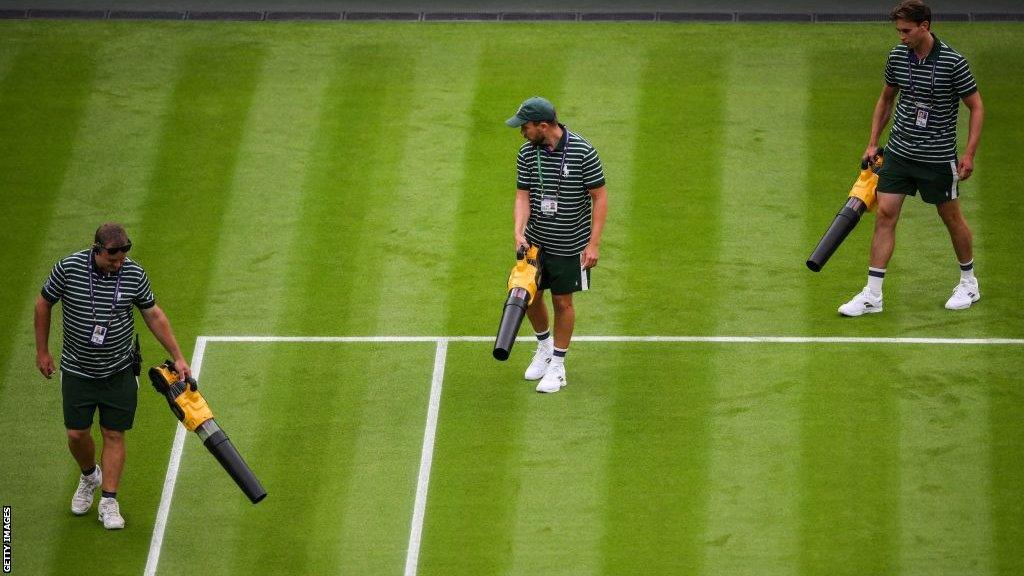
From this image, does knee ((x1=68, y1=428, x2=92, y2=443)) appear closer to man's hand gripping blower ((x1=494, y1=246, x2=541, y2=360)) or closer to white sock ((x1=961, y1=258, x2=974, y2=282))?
man's hand gripping blower ((x1=494, y1=246, x2=541, y2=360))

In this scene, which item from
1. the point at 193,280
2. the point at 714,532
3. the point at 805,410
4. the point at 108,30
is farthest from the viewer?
the point at 108,30

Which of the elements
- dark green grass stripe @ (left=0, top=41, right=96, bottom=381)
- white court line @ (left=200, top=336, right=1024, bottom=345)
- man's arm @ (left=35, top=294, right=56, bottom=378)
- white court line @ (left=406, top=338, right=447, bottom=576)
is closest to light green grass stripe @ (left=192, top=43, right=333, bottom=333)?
white court line @ (left=200, top=336, right=1024, bottom=345)

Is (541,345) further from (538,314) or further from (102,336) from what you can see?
(102,336)

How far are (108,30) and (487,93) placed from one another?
13.6ft

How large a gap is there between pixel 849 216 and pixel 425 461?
137 inches

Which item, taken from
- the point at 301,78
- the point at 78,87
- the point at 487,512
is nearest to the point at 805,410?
the point at 487,512

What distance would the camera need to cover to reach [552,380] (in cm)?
1111

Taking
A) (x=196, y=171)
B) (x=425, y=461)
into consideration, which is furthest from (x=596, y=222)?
(x=196, y=171)

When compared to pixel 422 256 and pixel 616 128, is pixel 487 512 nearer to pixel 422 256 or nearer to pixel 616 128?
pixel 422 256

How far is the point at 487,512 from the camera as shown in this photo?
10.0 m

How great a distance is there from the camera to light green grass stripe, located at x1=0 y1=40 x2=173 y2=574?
10094 mm

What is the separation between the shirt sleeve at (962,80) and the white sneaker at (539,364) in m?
3.30

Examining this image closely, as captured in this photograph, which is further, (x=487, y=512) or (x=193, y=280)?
(x=193, y=280)

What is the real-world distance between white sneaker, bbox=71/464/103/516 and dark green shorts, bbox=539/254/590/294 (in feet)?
10.2
